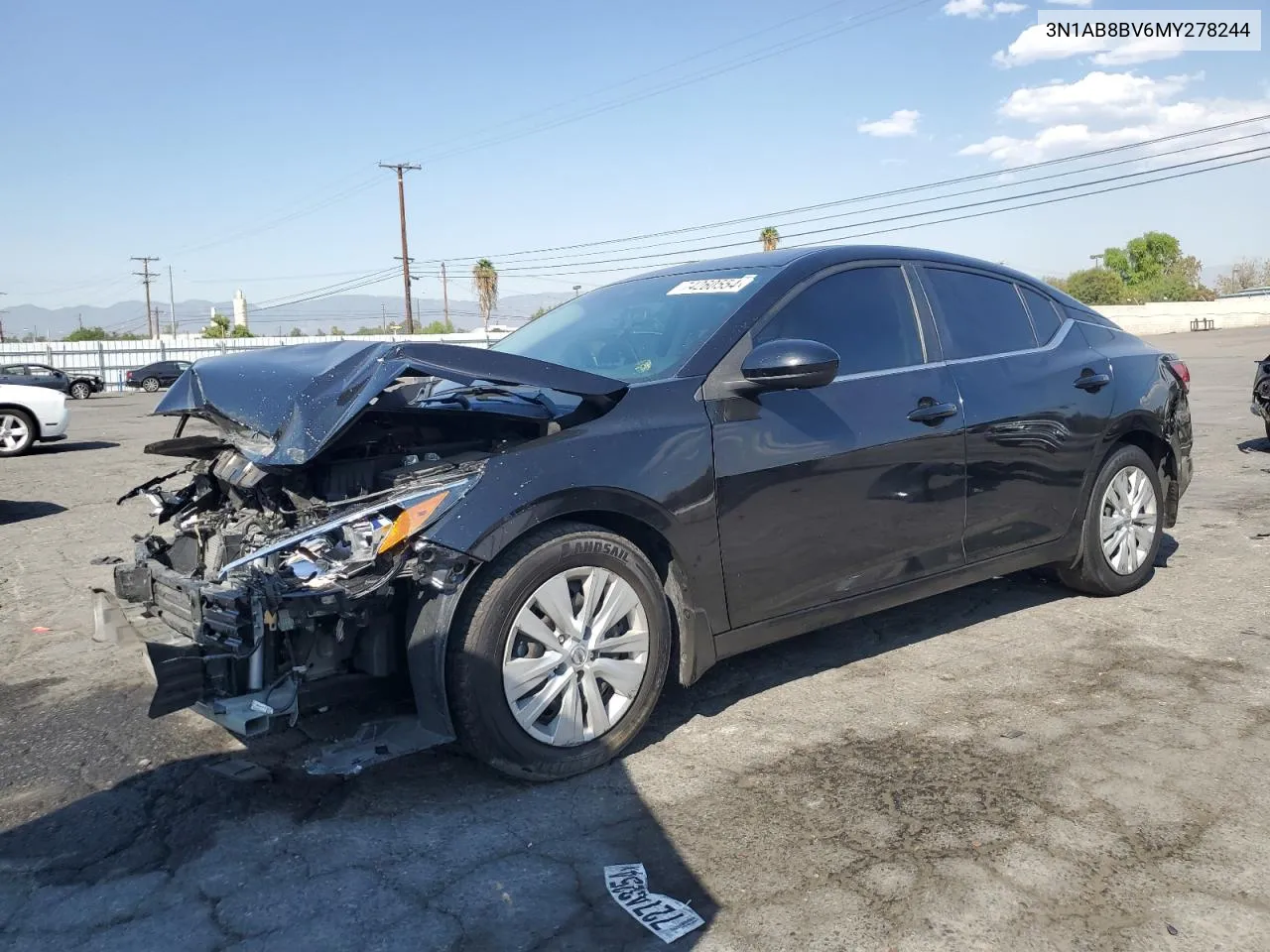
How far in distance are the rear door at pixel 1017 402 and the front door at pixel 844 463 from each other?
0.48 feet

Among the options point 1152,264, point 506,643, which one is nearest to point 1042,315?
point 506,643

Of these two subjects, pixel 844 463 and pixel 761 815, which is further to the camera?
pixel 844 463

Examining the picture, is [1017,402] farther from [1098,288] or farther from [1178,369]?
[1098,288]

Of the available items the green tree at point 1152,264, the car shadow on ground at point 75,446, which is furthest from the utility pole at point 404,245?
the green tree at point 1152,264

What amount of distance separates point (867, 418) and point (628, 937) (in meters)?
2.22

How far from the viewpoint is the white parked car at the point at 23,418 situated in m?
14.4

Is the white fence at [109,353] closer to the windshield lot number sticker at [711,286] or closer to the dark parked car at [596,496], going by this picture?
the windshield lot number sticker at [711,286]

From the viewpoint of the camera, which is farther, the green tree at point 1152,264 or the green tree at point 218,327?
the green tree at point 1152,264

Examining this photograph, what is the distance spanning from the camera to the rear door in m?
4.38

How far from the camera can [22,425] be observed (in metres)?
14.4

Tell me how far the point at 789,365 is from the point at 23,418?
14342 millimetres

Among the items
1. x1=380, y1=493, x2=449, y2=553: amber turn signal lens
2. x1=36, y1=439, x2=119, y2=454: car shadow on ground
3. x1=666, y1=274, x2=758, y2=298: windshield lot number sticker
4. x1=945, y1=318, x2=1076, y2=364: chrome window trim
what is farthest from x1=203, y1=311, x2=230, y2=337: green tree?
x1=380, y1=493, x2=449, y2=553: amber turn signal lens

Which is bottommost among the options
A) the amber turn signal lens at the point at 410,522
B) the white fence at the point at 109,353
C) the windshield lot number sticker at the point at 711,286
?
the amber turn signal lens at the point at 410,522

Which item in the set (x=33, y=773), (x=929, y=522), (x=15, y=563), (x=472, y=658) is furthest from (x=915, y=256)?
(x=15, y=563)
